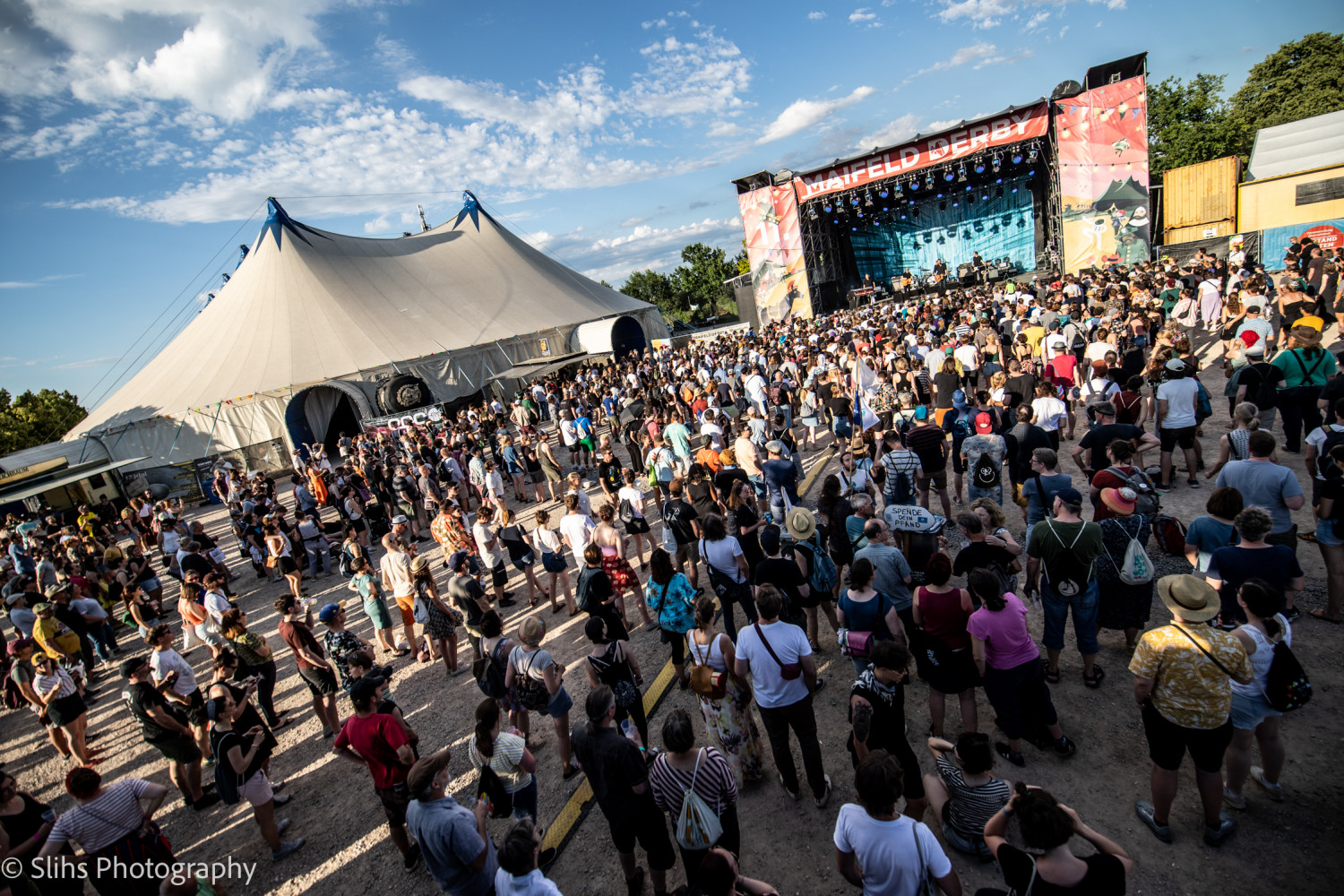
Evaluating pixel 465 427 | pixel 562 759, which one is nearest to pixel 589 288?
pixel 465 427

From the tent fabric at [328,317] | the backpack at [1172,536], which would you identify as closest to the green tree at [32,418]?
the tent fabric at [328,317]

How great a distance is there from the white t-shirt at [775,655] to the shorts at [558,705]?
4.61ft

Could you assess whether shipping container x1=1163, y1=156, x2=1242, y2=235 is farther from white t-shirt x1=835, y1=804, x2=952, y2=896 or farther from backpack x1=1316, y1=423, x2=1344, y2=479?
white t-shirt x1=835, y1=804, x2=952, y2=896

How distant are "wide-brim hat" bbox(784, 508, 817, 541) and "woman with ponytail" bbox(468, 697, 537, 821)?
8.20 ft

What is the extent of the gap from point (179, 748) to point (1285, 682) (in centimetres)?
715

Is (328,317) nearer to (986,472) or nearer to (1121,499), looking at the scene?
(986,472)

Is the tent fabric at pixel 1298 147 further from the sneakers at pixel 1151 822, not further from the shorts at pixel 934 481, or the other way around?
the sneakers at pixel 1151 822

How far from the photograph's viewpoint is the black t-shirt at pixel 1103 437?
5.57 metres

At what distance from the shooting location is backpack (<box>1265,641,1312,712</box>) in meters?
2.80

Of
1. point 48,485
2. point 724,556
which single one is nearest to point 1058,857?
point 724,556

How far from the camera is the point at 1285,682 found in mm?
2818

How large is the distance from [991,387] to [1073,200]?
68.9 ft

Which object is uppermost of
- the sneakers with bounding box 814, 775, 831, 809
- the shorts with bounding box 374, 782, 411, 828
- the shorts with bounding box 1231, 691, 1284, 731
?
the shorts with bounding box 1231, 691, 1284, 731

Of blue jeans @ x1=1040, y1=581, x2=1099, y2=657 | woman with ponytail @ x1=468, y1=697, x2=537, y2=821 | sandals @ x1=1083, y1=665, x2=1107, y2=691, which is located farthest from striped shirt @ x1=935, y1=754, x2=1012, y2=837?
woman with ponytail @ x1=468, y1=697, x2=537, y2=821
